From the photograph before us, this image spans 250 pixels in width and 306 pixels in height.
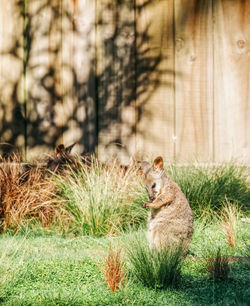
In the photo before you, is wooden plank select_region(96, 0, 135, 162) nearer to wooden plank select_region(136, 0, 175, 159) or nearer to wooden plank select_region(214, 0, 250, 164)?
wooden plank select_region(136, 0, 175, 159)

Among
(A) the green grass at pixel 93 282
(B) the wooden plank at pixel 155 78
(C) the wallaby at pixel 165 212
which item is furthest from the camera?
(B) the wooden plank at pixel 155 78

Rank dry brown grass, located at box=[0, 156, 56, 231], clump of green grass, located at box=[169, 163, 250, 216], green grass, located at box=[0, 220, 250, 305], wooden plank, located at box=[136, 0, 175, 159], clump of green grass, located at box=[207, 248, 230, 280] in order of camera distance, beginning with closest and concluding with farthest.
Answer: green grass, located at box=[0, 220, 250, 305] < clump of green grass, located at box=[207, 248, 230, 280] < dry brown grass, located at box=[0, 156, 56, 231] < clump of green grass, located at box=[169, 163, 250, 216] < wooden plank, located at box=[136, 0, 175, 159]

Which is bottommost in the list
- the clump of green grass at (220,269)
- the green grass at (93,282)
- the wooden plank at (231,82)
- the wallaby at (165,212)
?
the green grass at (93,282)

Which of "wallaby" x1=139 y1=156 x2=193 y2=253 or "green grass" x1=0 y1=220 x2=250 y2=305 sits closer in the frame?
"green grass" x1=0 y1=220 x2=250 y2=305

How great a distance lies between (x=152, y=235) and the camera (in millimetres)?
3941

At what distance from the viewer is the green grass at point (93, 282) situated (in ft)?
10.6

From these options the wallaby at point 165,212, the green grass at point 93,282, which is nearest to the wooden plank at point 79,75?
the green grass at point 93,282

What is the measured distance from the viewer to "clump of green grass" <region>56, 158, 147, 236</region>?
5.26 metres

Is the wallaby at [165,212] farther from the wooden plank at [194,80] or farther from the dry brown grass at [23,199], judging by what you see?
the wooden plank at [194,80]

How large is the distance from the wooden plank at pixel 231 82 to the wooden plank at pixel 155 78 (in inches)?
23.1

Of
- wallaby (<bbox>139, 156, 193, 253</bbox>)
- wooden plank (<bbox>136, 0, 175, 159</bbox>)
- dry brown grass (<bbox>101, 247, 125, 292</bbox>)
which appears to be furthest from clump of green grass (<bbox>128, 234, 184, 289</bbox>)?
wooden plank (<bbox>136, 0, 175, 159</bbox>)

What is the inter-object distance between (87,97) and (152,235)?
3058 mm

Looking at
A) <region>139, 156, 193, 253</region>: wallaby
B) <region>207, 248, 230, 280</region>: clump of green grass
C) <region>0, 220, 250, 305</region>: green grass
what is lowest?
<region>0, 220, 250, 305</region>: green grass

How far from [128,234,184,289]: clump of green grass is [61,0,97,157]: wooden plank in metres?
3.17
